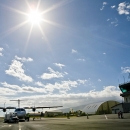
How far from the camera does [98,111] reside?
85562 millimetres

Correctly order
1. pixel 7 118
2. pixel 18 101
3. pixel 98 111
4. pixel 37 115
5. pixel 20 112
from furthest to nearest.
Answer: pixel 18 101, pixel 37 115, pixel 98 111, pixel 20 112, pixel 7 118

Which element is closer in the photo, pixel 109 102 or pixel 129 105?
pixel 129 105

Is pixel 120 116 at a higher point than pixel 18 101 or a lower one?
lower

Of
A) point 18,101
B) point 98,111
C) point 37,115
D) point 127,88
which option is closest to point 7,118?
point 98,111

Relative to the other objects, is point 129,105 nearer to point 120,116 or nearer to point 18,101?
point 120,116

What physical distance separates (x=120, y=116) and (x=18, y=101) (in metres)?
94.0

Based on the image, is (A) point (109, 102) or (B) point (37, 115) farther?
(B) point (37, 115)

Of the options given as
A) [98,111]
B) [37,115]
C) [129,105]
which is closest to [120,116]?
[129,105]

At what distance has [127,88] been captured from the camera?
85750 mm

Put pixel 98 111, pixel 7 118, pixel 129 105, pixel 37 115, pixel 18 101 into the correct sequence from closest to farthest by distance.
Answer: pixel 7 118 → pixel 129 105 → pixel 98 111 → pixel 37 115 → pixel 18 101

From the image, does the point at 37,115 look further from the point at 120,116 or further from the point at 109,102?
the point at 120,116

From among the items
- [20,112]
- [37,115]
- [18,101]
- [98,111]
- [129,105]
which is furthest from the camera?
[18,101]

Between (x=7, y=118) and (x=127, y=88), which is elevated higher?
(x=127, y=88)

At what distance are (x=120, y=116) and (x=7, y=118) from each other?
29694 mm
